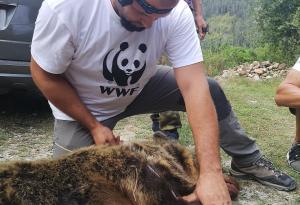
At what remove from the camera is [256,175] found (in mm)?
3861

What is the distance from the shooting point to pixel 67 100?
2984mm

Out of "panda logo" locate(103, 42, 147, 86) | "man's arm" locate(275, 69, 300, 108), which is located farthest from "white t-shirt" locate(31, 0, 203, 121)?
"man's arm" locate(275, 69, 300, 108)

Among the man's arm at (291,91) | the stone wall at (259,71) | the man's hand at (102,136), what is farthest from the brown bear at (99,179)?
the stone wall at (259,71)

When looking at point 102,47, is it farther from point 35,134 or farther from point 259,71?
point 259,71

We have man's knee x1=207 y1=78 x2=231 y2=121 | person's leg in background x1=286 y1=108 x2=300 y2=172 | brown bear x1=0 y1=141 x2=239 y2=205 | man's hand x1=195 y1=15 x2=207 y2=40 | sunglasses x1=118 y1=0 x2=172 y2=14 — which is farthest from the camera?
man's hand x1=195 y1=15 x2=207 y2=40

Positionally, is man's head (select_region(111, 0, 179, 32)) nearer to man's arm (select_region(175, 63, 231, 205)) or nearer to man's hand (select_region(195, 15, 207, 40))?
man's arm (select_region(175, 63, 231, 205))

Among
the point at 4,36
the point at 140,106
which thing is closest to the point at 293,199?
the point at 140,106

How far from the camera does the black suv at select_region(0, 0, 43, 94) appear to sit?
179 inches

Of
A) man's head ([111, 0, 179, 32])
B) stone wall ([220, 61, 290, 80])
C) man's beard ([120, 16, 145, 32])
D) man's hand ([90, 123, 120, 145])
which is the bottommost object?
stone wall ([220, 61, 290, 80])

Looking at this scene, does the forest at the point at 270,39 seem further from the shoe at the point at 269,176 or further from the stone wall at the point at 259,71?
the shoe at the point at 269,176

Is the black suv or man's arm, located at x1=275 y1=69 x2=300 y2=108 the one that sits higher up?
the black suv

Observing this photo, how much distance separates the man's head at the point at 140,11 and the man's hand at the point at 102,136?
0.65m

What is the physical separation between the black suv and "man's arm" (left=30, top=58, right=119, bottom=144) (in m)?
1.72

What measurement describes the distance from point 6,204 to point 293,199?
102 inches
